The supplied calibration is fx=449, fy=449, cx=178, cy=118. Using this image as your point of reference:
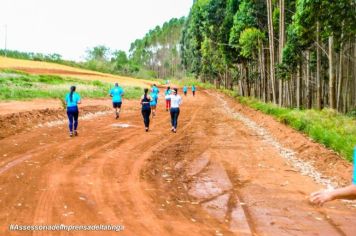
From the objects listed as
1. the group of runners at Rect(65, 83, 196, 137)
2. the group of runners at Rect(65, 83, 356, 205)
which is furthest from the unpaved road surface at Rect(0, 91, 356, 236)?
the group of runners at Rect(65, 83, 356, 205)

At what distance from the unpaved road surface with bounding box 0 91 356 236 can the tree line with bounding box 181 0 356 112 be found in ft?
22.6

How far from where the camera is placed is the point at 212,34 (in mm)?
53000

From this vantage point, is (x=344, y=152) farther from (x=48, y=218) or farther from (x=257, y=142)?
(x=48, y=218)

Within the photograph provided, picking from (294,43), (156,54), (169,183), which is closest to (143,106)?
(169,183)

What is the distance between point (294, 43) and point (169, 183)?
21034mm

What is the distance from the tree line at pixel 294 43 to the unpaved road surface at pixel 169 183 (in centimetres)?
688

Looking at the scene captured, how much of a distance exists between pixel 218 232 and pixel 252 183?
12.0 ft

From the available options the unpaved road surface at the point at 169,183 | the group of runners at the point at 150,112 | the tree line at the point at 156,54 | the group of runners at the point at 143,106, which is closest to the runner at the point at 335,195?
the group of runners at the point at 150,112

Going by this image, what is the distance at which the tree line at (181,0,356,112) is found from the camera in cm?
2086

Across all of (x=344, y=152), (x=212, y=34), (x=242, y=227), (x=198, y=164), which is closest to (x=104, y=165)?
(x=198, y=164)

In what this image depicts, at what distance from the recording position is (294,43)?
28.3m

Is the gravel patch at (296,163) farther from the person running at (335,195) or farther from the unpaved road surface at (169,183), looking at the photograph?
the person running at (335,195)

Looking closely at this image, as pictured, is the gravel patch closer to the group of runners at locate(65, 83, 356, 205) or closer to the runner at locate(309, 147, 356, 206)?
the group of runners at locate(65, 83, 356, 205)

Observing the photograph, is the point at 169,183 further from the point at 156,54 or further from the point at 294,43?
the point at 156,54
